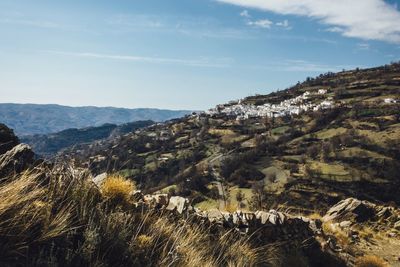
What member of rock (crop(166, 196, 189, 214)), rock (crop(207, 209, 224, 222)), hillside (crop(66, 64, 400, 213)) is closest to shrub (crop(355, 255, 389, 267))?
rock (crop(207, 209, 224, 222))

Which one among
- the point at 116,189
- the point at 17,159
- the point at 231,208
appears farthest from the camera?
the point at 231,208

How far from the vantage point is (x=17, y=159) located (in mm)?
6652

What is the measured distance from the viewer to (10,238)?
454 cm

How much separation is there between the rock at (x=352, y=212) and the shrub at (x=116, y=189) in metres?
12.2

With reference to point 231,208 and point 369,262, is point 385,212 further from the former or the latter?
point 231,208

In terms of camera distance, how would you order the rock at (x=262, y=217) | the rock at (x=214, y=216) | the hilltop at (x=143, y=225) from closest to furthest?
the hilltop at (x=143, y=225) < the rock at (x=214, y=216) < the rock at (x=262, y=217)

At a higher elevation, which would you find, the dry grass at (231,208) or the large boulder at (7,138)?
the large boulder at (7,138)

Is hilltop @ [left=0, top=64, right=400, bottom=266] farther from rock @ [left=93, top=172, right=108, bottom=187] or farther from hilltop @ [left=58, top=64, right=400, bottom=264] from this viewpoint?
hilltop @ [left=58, top=64, right=400, bottom=264]

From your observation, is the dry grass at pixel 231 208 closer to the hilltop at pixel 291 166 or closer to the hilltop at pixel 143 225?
the hilltop at pixel 143 225

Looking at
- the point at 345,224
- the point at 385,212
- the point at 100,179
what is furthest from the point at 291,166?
the point at 100,179

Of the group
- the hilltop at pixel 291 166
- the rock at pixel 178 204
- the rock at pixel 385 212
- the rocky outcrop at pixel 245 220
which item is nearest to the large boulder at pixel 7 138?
the rocky outcrop at pixel 245 220

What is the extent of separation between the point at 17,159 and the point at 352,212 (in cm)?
1563

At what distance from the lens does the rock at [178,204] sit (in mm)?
9227

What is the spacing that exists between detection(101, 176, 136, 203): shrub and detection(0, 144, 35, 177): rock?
135 cm
